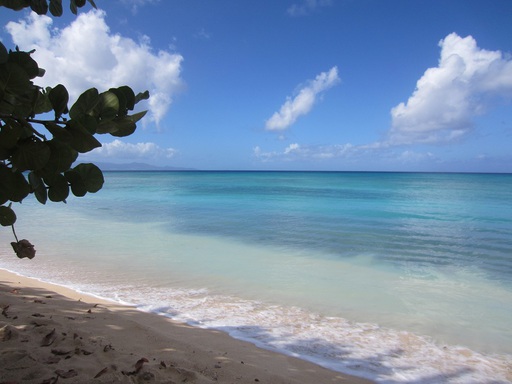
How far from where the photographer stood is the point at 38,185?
124 centimetres

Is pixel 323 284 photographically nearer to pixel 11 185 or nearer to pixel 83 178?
pixel 83 178

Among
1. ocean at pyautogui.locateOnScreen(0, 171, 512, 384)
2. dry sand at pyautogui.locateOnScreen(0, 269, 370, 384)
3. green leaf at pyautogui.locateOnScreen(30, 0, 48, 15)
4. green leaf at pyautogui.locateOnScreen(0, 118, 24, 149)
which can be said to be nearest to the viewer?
green leaf at pyautogui.locateOnScreen(0, 118, 24, 149)

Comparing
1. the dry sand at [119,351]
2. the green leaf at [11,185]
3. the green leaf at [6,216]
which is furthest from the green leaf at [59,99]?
the dry sand at [119,351]

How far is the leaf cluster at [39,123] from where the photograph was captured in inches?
40.4

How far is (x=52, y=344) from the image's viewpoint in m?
2.71

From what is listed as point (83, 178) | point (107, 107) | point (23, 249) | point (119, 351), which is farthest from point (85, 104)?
point (119, 351)

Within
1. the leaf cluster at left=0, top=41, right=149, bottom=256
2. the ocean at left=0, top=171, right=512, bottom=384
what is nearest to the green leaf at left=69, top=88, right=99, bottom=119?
the leaf cluster at left=0, top=41, right=149, bottom=256

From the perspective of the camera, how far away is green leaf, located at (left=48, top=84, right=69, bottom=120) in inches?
42.4

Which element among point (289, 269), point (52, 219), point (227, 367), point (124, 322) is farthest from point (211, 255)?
point (52, 219)

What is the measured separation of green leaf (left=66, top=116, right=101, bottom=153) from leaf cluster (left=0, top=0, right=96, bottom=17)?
68 cm

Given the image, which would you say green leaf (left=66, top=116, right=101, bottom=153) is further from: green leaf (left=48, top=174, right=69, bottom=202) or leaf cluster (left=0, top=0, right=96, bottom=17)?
leaf cluster (left=0, top=0, right=96, bottom=17)

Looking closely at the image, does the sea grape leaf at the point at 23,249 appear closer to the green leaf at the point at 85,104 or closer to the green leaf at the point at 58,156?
the green leaf at the point at 58,156

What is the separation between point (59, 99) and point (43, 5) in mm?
705

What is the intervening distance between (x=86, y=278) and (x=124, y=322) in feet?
8.79
